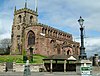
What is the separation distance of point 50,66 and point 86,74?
3934 cm

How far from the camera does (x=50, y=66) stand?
181 feet

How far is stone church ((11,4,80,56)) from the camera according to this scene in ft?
254

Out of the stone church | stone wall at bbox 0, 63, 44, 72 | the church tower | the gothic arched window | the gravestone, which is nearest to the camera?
stone wall at bbox 0, 63, 44, 72

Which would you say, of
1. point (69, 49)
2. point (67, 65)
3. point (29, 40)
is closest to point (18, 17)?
point (29, 40)

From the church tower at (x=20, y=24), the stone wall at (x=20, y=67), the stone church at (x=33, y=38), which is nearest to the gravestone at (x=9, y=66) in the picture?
the stone wall at (x=20, y=67)

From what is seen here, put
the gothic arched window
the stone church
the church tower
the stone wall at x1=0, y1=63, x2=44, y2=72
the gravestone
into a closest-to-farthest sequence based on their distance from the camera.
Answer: the stone wall at x1=0, y1=63, x2=44, y2=72 → the gravestone → the stone church → the gothic arched window → the church tower

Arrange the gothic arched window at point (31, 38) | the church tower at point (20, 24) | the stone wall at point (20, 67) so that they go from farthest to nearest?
the church tower at point (20, 24) → the gothic arched window at point (31, 38) → the stone wall at point (20, 67)

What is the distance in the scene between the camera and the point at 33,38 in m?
80.1

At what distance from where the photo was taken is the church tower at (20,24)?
8312 centimetres

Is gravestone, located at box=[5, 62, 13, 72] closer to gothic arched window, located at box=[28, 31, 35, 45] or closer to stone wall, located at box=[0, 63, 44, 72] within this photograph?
stone wall, located at box=[0, 63, 44, 72]

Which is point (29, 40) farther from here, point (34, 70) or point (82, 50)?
point (82, 50)

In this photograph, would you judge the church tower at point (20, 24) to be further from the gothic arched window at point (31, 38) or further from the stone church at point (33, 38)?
the gothic arched window at point (31, 38)

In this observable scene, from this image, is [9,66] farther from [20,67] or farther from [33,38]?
[33,38]

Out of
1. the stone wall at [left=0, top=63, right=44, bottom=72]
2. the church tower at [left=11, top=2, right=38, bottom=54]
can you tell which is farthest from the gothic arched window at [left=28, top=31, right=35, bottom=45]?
the stone wall at [left=0, top=63, right=44, bottom=72]
